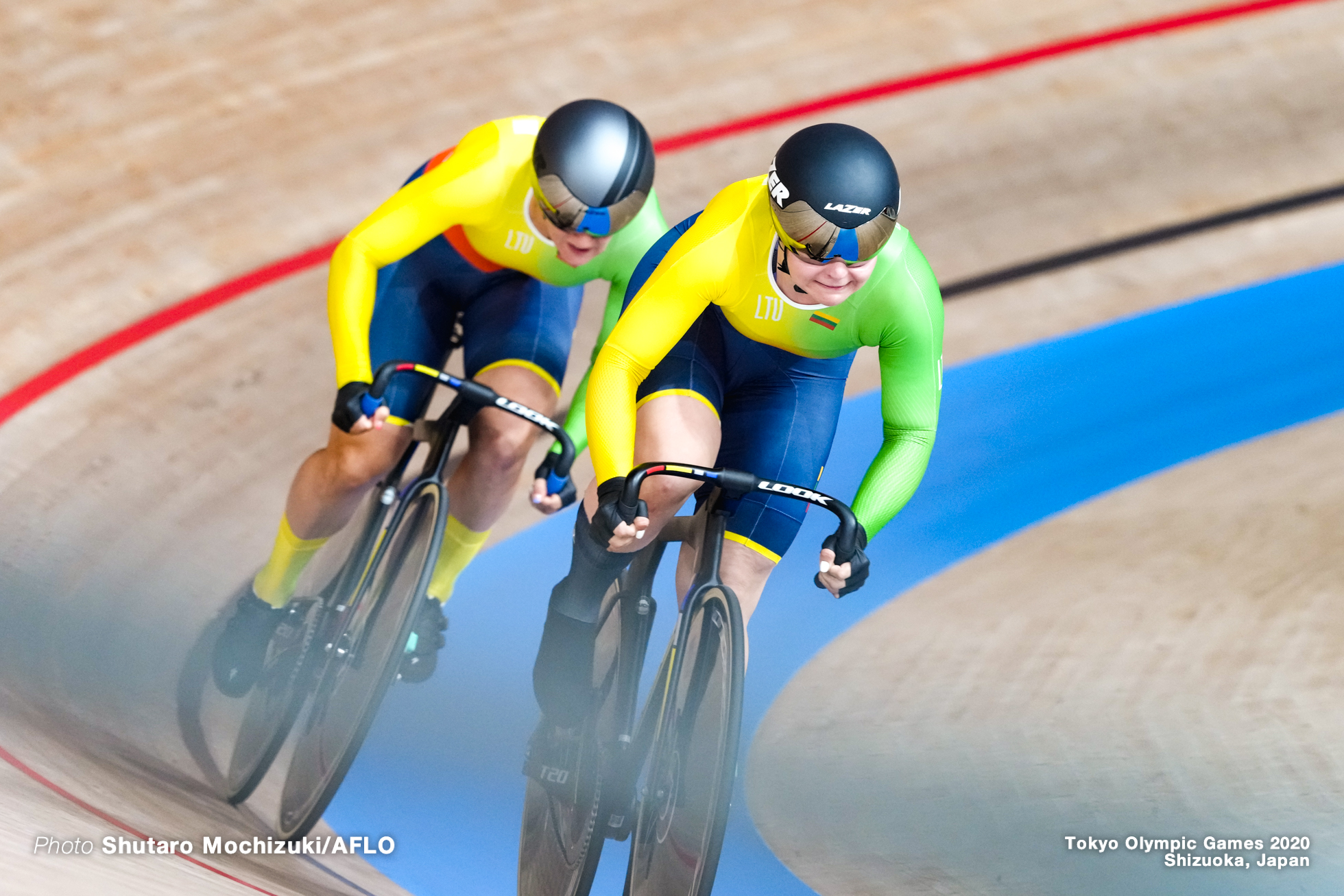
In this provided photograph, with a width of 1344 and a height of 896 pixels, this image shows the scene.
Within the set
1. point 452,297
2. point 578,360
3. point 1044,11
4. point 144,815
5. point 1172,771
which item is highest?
point 1044,11

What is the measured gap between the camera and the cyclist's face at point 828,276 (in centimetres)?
219

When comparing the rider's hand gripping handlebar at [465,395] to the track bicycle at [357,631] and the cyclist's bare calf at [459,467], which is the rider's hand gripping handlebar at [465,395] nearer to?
the track bicycle at [357,631]

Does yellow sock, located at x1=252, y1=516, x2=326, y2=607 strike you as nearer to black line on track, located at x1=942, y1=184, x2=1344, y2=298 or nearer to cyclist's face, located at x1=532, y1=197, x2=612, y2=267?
cyclist's face, located at x1=532, y1=197, x2=612, y2=267

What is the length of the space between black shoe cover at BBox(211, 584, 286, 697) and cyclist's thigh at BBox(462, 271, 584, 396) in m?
0.79

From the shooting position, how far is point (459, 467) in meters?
3.07

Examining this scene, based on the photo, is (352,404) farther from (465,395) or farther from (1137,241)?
(1137,241)

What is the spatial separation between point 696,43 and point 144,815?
4.11 metres

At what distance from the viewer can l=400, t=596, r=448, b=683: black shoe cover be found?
3.22 m

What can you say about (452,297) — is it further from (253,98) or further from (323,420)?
(253,98)

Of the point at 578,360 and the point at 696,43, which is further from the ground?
the point at 696,43

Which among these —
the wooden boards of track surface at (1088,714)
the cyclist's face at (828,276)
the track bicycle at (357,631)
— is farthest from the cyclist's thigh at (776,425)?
the wooden boards of track surface at (1088,714)

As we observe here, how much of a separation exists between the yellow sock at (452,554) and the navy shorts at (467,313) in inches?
15.9

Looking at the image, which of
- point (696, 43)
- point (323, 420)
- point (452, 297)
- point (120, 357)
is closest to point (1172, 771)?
point (452, 297)

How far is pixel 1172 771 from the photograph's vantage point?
3088 millimetres
